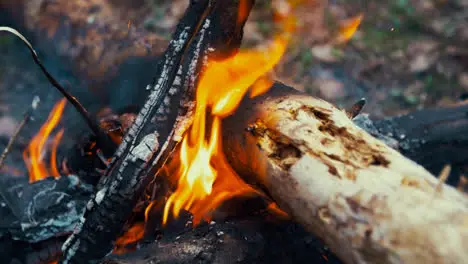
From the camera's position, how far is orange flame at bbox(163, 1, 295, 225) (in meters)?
1.99

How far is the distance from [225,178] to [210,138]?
0.74ft

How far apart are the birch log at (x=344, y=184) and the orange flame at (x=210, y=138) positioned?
0.09 metres

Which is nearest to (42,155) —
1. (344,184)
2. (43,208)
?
(43,208)

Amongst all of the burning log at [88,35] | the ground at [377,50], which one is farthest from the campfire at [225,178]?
the ground at [377,50]

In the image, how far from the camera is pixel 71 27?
330 centimetres

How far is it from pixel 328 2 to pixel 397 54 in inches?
35.4

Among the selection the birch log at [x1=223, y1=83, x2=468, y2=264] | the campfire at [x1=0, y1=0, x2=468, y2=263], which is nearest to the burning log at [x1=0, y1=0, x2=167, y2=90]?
the campfire at [x1=0, y1=0, x2=468, y2=263]

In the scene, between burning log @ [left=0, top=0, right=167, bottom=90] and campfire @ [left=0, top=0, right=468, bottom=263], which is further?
burning log @ [left=0, top=0, right=167, bottom=90]

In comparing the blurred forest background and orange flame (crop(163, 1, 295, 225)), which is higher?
the blurred forest background

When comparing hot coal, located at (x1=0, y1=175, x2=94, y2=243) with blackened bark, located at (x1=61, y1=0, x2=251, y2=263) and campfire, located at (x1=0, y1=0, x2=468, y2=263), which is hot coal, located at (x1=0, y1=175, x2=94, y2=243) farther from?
blackened bark, located at (x1=61, y1=0, x2=251, y2=263)

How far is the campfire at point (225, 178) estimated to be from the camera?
1.38 m

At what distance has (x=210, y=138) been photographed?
204 centimetres

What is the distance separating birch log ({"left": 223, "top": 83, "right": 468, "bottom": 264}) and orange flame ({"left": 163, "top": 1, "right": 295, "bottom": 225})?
0.09 metres

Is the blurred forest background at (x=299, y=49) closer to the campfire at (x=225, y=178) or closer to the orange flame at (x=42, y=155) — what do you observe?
the orange flame at (x=42, y=155)
